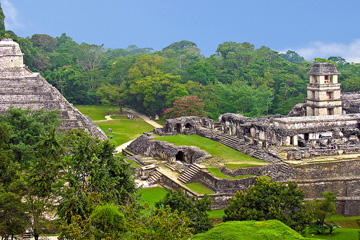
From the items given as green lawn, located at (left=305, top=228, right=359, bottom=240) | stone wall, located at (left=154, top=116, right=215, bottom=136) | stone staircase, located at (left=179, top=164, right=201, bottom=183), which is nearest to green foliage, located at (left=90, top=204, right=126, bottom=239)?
green lawn, located at (left=305, top=228, right=359, bottom=240)

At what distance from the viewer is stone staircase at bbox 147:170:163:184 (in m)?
38.3

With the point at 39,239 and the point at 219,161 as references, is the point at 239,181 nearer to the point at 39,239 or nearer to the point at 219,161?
the point at 219,161

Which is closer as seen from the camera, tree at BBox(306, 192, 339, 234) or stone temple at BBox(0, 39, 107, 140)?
tree at BBox(306, 192, 339, 234)

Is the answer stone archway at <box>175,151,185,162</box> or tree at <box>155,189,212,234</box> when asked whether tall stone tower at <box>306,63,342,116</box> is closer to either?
stone archway at <box>175,151,185,162</box>

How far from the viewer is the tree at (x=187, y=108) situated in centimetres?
5436

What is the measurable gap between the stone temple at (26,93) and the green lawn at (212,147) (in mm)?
7605

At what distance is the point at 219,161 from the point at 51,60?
59492 millimetres

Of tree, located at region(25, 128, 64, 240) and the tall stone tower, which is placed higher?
the tall stone tower

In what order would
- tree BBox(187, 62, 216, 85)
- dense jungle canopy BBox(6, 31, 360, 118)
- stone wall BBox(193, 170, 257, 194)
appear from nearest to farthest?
1. stone wall BBox(193, 170, 257, 194)
2. dense jungle canopy BBox(6, 31, 360, 118)
3. tree BBox(187, 62, 216, 85)

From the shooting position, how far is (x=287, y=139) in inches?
1561

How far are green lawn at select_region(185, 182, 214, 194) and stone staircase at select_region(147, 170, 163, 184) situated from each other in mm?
3003

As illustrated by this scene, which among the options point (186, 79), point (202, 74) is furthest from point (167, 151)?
point (186, 79)

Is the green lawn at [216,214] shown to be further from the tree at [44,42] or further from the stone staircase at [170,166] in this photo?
the tree at [44,42]

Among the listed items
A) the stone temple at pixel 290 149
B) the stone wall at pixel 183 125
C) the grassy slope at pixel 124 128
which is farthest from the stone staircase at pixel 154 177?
the grassy slope at pixel 124 128
